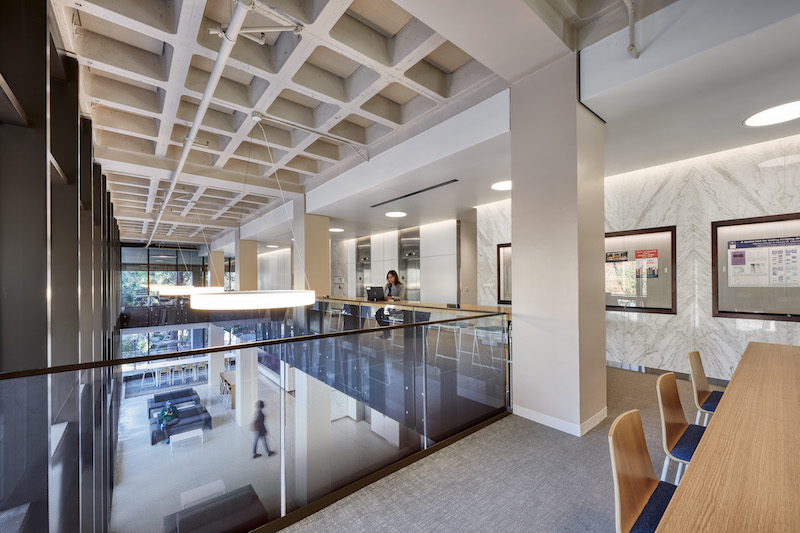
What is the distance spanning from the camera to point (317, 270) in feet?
25.9

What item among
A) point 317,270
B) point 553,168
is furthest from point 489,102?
point 317,270

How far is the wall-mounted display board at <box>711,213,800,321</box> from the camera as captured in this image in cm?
403

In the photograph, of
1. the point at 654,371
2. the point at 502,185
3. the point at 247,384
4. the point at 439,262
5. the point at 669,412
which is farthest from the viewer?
the point at 439,262

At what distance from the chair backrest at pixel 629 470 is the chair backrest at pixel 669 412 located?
0.43m

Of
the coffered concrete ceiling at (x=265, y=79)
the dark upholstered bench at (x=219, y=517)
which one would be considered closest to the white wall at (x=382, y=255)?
the coffered concrete ceiling at (x=265, y=79)

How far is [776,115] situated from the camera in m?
3.29

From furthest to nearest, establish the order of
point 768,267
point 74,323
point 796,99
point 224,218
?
point 224,218, point 768,267, point 74,323, point 796,99

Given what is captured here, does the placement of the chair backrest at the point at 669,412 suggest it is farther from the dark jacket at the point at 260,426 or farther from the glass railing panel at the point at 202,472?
the dark jacket at the point at 260,426

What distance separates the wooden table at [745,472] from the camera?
86 centimetres

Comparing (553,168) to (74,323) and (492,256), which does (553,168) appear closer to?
(492,256)

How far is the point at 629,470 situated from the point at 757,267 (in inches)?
183

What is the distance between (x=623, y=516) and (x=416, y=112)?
183 inches

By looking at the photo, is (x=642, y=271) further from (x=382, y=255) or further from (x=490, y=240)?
(x=382, y=255)

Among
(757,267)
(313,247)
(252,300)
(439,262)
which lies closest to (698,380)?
(757,267)
